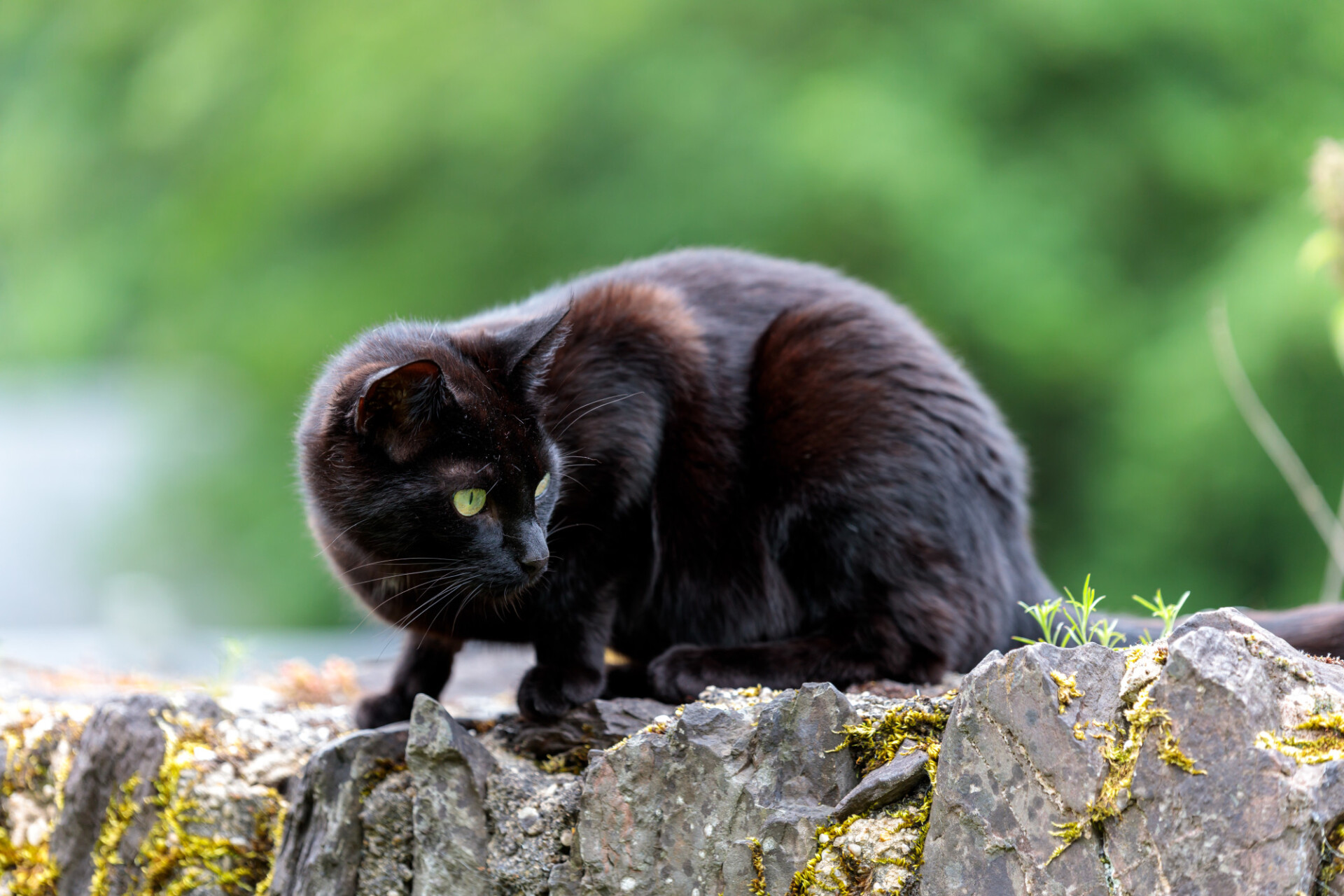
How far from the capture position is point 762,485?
95.4 inches

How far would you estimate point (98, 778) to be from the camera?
89.0 inches

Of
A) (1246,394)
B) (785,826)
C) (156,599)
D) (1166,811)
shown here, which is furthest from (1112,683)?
(156,599)

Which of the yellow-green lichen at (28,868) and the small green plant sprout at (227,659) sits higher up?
the small green plant sprout at (227,659)

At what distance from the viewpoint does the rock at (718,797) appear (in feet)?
5.13

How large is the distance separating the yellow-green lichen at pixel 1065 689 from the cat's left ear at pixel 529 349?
1.10 meters

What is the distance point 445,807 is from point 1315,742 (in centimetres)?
127

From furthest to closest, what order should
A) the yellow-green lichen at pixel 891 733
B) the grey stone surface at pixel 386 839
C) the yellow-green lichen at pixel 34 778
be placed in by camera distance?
the yellow-green lichen at pixel 34 778 < the grey stone surface at pixel 386 839 < the yellow-green lichen at pixel 891 733

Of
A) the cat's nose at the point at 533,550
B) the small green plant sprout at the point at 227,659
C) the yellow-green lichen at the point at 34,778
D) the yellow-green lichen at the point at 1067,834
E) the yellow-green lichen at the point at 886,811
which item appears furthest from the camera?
the small green plant sprout at the point at 227,659

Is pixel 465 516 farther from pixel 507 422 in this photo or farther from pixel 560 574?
pixel 560 574

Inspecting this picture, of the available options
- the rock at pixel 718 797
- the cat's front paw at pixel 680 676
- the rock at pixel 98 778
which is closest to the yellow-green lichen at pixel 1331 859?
the rock at pixel 718 797

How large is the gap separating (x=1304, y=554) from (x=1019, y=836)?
14.8ft

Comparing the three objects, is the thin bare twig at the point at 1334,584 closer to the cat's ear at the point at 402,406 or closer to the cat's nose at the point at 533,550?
the cat's nose at the point at 533,550

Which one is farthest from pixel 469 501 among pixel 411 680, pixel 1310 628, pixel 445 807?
pixel 1310 628

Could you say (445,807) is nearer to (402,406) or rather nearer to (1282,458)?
(402,406)
